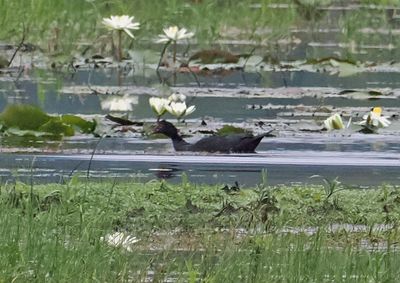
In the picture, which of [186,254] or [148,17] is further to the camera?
[148,17]

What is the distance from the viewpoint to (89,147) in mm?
8070

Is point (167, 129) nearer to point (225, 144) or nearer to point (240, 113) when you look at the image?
point (225, 144)

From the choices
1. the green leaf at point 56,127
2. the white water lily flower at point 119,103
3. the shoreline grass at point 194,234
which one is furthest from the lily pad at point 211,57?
the shoreline grass at point 194,234

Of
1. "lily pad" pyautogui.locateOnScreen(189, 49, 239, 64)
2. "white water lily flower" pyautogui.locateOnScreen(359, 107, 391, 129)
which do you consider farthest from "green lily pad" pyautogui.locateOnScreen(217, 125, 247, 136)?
"lily pad" pyautogui.locateOnScreen(189, 49, 239, 64)

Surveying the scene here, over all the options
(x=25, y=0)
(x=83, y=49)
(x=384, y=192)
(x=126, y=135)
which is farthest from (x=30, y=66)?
(x=384, y=192)

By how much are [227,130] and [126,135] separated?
2.00 feet

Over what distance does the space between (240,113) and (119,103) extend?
0.78 m

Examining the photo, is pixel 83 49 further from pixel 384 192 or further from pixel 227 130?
pixel 384 192

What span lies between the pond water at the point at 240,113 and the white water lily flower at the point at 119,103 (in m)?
0.04

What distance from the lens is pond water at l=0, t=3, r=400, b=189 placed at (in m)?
7.43

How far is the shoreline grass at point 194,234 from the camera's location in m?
→ 4.54

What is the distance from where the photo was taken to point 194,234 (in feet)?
18.3

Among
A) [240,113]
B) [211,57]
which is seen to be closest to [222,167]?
[240,113]

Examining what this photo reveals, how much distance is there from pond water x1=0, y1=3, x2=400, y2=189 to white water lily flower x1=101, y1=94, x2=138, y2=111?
0.04 meters
